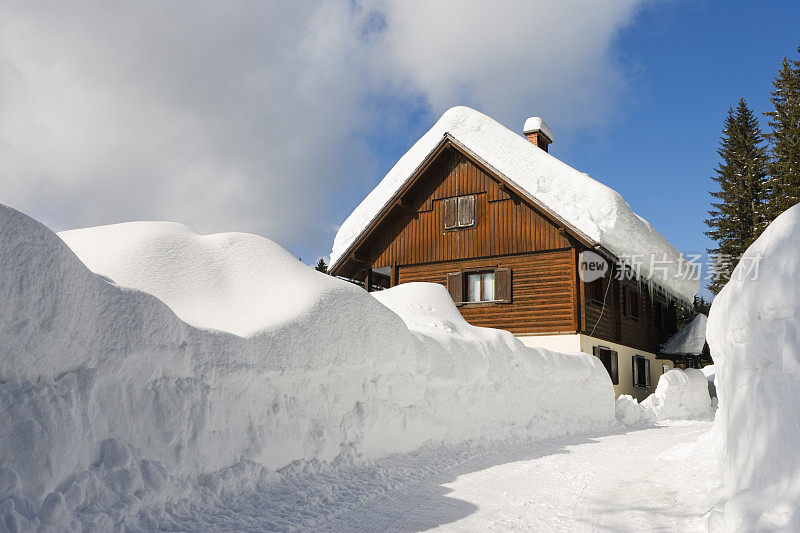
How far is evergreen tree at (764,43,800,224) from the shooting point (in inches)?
825

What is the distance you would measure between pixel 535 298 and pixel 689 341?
881 cm

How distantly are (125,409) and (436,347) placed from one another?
482cm

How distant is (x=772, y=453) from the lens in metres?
3.66

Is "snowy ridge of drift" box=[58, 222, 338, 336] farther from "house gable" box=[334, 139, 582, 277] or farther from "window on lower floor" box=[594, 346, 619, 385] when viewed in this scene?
"window on lower floor" box=[594, 346, 619, 385]

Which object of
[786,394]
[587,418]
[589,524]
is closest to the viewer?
[786,394]

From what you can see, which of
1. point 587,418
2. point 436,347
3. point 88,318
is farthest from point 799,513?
point 587,418

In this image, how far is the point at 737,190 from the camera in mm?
30656

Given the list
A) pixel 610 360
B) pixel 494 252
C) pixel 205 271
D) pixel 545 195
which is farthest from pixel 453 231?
pixel 205 271

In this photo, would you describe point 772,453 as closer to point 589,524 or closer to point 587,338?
point 589,524

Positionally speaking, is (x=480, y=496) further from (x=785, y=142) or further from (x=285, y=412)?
(x=785, y=142)

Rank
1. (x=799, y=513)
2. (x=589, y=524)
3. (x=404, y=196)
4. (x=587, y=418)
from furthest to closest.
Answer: (x=404, y=196) → (x=587, y=418) → (x=589, y=524) → (x=799, y=513)

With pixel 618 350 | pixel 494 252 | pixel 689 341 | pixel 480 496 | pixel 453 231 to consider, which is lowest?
pixel 480 496

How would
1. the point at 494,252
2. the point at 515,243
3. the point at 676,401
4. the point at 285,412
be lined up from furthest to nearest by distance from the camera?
the point at 494,252, the point at 515,243, the point at 676,401, the point at 285,412

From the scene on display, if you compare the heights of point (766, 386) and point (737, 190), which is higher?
point (737, 190)
